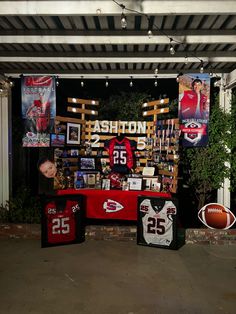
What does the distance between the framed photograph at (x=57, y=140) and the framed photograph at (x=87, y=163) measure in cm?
58

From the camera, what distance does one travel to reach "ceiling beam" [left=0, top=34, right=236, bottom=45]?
4.90 m

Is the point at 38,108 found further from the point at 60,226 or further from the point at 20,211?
the point at 60,226

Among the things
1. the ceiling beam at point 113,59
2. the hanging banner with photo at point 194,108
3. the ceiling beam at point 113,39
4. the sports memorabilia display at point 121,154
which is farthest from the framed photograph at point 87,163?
the ceiling beam at point 113,39

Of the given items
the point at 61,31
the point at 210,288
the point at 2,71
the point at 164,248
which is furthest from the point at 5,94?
the point at 210,288

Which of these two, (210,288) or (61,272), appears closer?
(210,288)

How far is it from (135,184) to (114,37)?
3.00 m

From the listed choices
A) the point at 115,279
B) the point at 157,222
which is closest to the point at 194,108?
the point at 157,222

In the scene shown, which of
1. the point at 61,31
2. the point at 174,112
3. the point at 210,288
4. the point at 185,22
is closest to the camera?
the point at 210,288

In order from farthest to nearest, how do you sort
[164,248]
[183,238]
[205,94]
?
[205,94] → [183,238] → [164,248]

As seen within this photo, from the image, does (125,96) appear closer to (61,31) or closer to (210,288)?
(61,31)

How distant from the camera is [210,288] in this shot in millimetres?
4184

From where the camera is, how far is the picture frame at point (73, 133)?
7.12 metres

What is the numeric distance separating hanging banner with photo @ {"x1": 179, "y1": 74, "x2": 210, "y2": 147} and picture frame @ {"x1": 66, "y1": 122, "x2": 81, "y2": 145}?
2.37m

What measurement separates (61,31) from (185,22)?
6.30 feet
